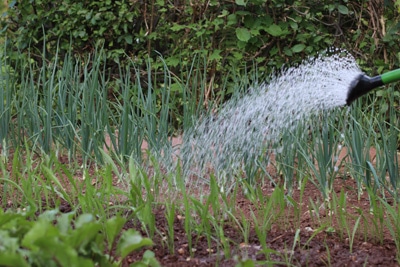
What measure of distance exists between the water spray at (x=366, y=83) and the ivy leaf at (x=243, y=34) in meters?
3.17

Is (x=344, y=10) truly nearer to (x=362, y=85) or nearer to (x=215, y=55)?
(x=215, y=55)

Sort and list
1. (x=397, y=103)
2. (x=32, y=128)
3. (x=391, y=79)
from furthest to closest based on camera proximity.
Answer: (x=397, y=103) < (x=32, y=128) < (x=391, y=79)

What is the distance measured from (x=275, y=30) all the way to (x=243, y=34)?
0.84ft

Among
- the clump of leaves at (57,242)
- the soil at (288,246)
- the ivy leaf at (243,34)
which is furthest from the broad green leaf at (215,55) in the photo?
the clump of leaves at (57,242)

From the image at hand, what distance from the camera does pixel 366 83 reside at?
7.04 ft

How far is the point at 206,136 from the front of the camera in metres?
3.60

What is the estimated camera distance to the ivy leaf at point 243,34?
17.5 ft

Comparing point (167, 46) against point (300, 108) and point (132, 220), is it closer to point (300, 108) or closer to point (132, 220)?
point (300, 108)

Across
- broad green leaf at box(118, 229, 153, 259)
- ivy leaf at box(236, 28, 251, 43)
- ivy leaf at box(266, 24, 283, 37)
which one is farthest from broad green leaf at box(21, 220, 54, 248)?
ivy leaf at box(266, 24, 283, 37)

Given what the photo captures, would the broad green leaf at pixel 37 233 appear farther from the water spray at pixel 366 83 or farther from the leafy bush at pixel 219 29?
the leafy bush at pixel 219 29

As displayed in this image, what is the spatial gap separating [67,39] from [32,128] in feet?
8.71

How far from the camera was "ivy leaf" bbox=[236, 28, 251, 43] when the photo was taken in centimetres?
533

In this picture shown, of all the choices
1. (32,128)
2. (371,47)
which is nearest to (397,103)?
(371,47)

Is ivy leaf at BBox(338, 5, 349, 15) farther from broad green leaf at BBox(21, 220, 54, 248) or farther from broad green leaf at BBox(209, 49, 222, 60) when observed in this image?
broad green leaf at BBox(21, 220, 54, 248)
